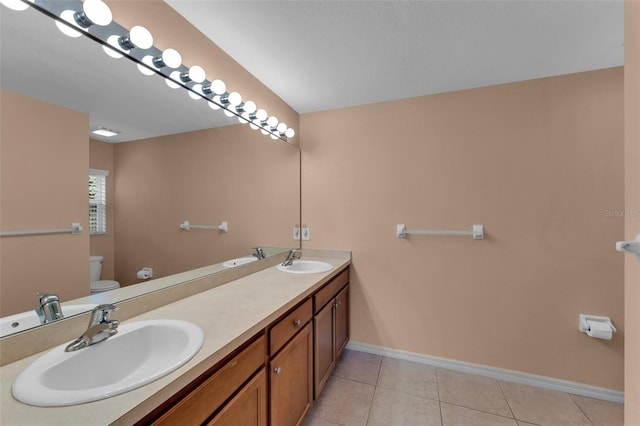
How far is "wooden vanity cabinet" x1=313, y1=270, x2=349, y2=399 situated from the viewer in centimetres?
161

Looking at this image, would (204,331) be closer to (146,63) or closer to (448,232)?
(146,63)

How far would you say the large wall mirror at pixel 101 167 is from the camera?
0.79 metres

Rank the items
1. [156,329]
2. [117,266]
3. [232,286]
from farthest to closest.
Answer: [232,286] → [117,266] → [156,329]

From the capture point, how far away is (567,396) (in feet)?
5.77

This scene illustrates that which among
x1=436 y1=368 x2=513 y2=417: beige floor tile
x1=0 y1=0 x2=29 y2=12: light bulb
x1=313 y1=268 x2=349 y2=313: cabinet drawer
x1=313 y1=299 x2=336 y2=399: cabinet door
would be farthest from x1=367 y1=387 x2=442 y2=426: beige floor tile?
x1=0 y1=0 x2=29 y2=12: light bulb

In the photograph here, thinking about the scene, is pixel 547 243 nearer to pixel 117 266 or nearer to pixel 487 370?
pixel 487 370

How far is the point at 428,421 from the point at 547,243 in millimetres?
1481

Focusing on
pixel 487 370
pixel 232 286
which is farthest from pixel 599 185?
pixel 232 286

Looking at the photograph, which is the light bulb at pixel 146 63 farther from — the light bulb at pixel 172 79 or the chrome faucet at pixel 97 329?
the chrome faucet at pixel 97 329

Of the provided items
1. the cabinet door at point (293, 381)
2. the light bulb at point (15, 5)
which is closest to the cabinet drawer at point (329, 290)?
the cabinet door at point (293, 381)

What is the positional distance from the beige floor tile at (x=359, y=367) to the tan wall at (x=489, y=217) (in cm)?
14

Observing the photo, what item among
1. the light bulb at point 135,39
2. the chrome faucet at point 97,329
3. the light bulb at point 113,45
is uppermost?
the light bulb at point 135,39

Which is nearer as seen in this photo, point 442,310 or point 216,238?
point 216,238

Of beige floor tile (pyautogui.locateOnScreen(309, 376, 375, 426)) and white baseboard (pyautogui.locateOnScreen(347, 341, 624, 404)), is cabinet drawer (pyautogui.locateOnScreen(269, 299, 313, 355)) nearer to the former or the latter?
beige floor tile (pyautogui.locateOnScreen(309, 376, 375, 426))
